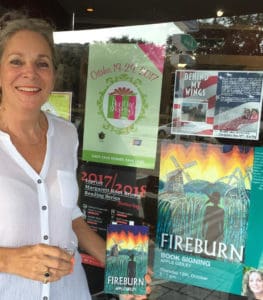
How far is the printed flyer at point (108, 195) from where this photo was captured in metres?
2.47

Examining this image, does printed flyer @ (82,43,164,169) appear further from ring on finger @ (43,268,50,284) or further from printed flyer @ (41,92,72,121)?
ring on finger @ (43,268,50,284)

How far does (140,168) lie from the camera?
243 centimetres

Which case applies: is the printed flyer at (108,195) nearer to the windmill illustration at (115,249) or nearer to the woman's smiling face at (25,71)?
the windmill illustration at (115,249)

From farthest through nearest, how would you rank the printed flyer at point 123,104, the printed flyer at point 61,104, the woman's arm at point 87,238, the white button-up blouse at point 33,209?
the printed flyer at point 61,104, the printed flyer at point 123,104, the woman's arm at point 87,238, the white button-up blouse at point 33,209

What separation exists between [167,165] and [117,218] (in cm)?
42

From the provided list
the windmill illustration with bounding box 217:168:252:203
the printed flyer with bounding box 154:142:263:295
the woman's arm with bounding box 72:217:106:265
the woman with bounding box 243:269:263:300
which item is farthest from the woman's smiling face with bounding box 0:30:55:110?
the woman with bounding box 243:269:263:300

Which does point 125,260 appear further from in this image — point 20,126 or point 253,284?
point 20,126

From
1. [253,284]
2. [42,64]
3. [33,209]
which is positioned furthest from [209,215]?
[42,64]

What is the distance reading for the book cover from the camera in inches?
83.3

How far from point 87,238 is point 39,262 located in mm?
494

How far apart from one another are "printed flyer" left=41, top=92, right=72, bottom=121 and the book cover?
79 centimetres

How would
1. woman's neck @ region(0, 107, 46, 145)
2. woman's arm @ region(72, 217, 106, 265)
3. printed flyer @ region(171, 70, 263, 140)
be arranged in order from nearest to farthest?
1. woman's neck @ region(0, 107, 46, 145)
2. woman's arm @ region(72, 217, 106, 265)
3. printed flyer @ region(171, 70, 263, 140)

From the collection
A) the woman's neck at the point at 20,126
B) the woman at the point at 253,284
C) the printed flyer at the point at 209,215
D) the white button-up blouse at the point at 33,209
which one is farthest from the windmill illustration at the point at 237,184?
the woman's neck at the point at 20,126

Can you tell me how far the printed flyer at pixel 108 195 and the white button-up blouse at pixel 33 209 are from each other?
2.36ft
